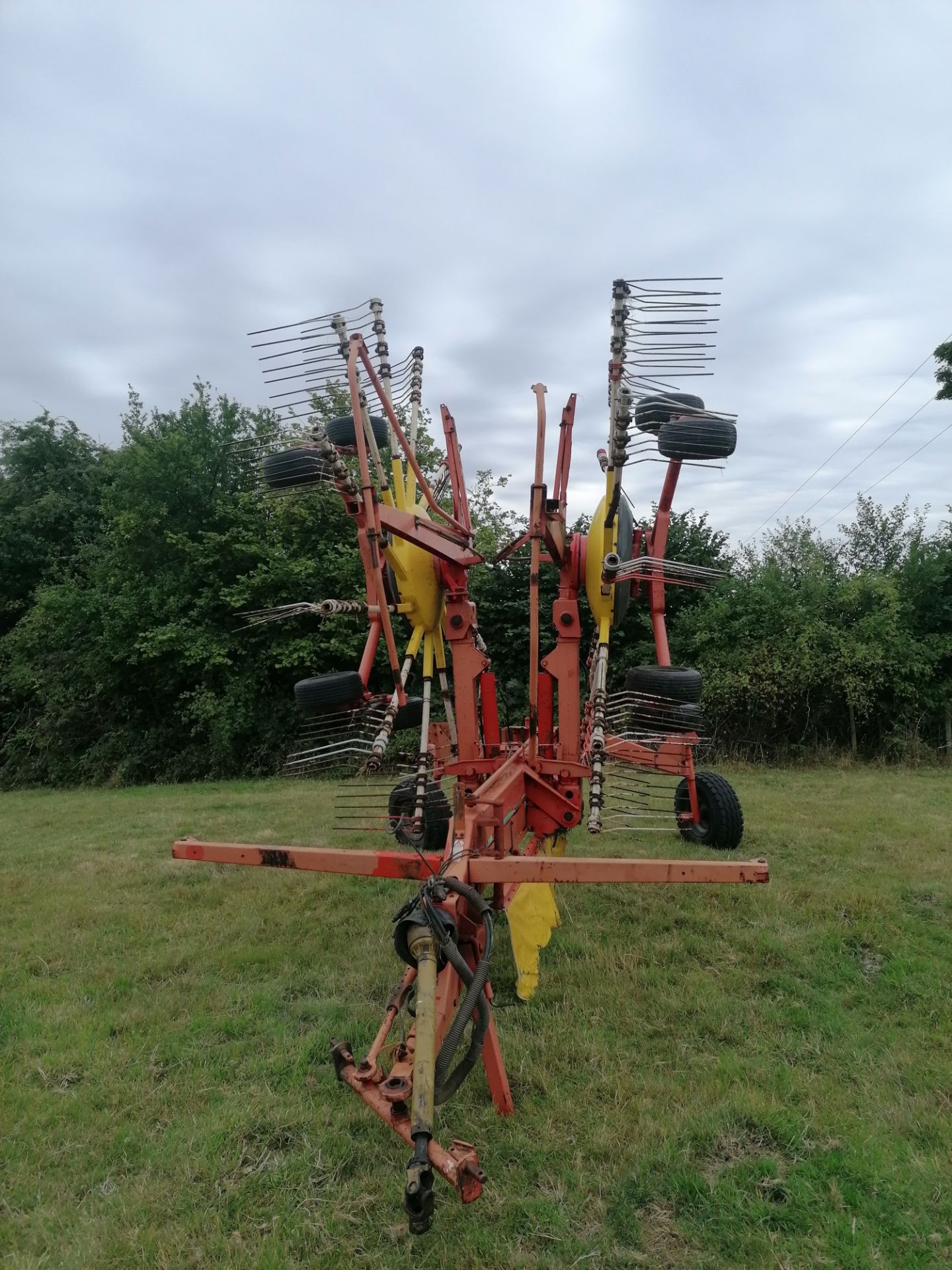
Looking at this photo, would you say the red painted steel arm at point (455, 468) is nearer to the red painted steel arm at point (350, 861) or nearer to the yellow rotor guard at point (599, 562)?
the yellow rotor guard at point (599, 562)

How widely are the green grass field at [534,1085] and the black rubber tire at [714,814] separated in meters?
0.52

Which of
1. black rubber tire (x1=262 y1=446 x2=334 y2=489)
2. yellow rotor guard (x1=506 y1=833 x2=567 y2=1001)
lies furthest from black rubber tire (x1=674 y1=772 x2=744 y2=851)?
black rubber tire (x1=262 y1=446 x2=334 y2=489)

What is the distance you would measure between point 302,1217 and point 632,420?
10.0 ft

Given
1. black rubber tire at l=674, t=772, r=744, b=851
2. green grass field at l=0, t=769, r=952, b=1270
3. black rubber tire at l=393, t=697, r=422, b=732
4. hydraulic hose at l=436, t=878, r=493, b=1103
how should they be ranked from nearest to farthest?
hydraulic hose at l=436, t=878, r=493, b=1103 → green grass field at l=0, t=769, r=952, b=1270 → black rubber tire at l=393, t=697, r=422, b=732 → black rubber tire at l=674, t=772, r=744, b=851

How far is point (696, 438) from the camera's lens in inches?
124

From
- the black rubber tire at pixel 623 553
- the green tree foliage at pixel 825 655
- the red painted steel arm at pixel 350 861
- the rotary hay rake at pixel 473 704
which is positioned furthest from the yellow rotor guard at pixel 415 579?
the green tree foliage at pixel 825 655

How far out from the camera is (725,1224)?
2086 mm

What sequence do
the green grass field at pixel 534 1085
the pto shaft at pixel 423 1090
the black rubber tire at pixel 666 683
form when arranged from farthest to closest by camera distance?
the black rubber tire at pixel 666 683, the green grass field at pixel 534 1085, the pto shaft at pixel 423 1090

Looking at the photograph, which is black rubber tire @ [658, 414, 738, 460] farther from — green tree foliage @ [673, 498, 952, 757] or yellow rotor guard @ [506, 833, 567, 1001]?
green tree foliage @ [673, 498, 952, 757]

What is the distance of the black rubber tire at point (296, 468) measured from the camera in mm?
3117

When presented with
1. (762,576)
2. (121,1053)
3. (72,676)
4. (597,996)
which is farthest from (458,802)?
(72,676)

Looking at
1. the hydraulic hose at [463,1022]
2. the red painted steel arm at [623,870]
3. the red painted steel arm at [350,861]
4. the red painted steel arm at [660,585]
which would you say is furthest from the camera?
the red painted steel arm at [660,585]

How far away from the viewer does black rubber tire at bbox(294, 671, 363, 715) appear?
3354 millimetres

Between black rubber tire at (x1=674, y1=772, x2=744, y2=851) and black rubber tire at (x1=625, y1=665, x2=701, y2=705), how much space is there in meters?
2.29
